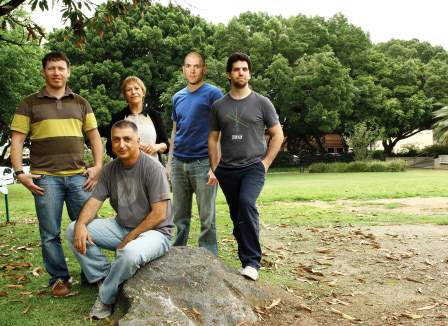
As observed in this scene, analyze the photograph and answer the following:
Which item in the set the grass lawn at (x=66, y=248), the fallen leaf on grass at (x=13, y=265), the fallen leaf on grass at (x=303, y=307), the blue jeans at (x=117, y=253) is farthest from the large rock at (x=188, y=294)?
the fallen leaf on grass at (x=13, y=265)

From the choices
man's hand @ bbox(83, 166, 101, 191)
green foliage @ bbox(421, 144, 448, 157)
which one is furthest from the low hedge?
man's hand @ bbox(83, 166, 101, 191)

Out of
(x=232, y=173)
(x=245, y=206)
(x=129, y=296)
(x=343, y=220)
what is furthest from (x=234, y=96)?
(x=343, y=220)

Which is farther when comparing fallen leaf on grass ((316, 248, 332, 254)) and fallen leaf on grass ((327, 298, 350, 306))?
fallen leaf on grass ((316, 248, 332, 254))

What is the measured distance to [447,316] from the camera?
494cm

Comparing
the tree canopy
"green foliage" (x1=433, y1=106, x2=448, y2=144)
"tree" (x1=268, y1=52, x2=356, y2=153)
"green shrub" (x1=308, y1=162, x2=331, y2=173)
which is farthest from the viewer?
"green foliage" (x1=433, y1=106, x2=448, y2=144)

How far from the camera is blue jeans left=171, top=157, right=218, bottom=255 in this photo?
18.7ft

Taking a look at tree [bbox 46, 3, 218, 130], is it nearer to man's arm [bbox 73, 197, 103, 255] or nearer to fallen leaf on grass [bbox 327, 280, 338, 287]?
fallen leaf on grass [bbox 327, 280, 338, 287]

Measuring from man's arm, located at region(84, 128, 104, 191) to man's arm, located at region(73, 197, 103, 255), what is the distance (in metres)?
0.52

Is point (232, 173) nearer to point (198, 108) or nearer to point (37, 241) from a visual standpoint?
point (198, 108)

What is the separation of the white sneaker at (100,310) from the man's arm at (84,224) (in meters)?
0.49

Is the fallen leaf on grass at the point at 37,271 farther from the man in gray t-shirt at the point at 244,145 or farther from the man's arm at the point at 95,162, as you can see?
the man in gray t-shirt at the point at 244,145

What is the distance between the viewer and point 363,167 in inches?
1364

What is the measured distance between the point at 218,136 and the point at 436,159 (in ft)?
133

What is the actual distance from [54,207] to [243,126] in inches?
79.5
